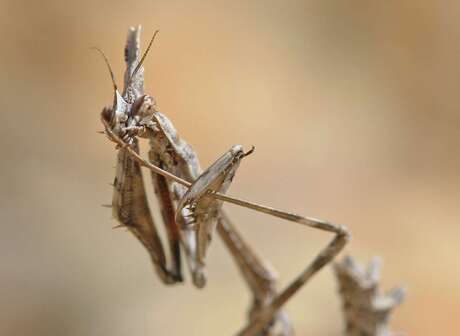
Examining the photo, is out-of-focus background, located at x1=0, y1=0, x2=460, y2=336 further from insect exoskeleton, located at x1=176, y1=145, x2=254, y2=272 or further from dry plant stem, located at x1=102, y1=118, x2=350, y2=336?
insect exoskeleton, located at x1=176, y1=145, x2=254, y2=272

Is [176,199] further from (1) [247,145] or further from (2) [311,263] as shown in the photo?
(1) [247,145]

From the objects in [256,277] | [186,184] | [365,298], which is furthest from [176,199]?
[365,298]

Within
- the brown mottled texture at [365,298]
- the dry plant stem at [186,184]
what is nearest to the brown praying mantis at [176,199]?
the dry plant stem at [186,184]

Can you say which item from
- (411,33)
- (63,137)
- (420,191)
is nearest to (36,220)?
(63,137)

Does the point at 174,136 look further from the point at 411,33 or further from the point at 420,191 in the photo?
the point at 411,33

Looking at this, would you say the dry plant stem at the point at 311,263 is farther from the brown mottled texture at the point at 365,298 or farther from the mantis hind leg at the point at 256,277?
the brown mottled texture at the point at 365,298

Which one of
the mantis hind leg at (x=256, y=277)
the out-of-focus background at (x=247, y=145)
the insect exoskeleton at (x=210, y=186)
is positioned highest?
the out-of-focus background at (x=247, y=145)

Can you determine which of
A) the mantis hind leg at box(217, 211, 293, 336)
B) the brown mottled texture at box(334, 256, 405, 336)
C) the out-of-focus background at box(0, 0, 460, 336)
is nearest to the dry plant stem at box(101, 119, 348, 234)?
the mantis hind leg at box(217, 211, 293, 336)
